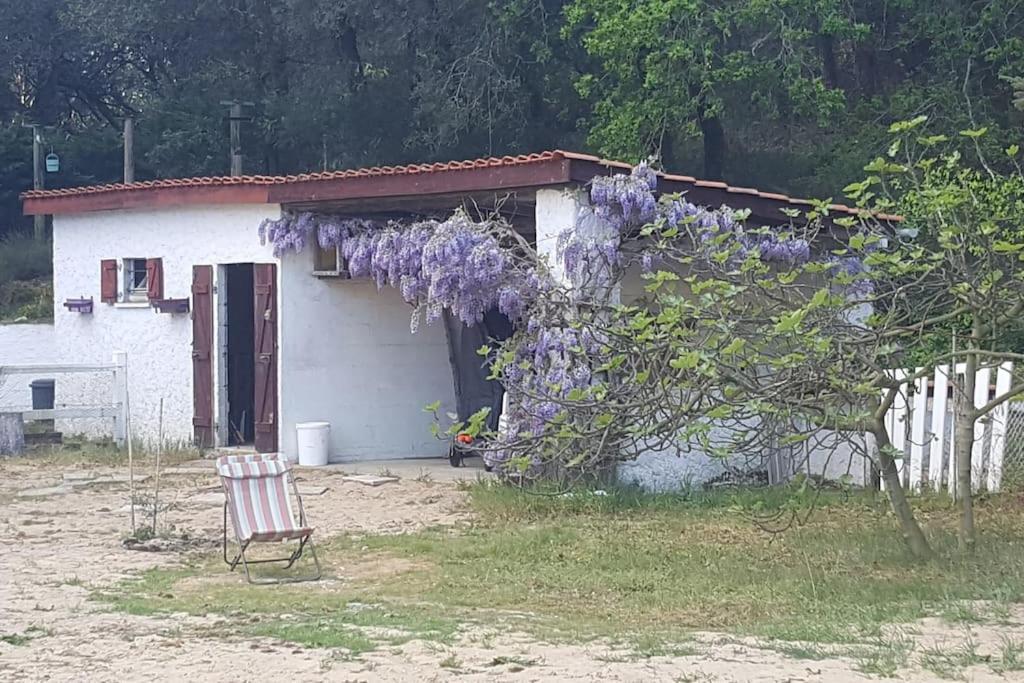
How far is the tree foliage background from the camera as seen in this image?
21781 millimetres

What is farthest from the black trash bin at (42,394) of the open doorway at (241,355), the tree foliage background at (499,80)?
the tree foliage background at (499,80)

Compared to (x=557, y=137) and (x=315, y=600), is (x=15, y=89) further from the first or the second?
(x=315, y=600)

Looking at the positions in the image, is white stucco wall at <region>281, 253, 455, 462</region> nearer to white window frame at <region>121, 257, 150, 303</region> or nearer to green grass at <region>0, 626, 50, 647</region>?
white window frame at <region>121, 257, 150, 303</region>

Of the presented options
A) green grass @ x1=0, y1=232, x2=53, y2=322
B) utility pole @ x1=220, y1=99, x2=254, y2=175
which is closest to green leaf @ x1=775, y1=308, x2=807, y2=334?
utility pole @ x1=220, y1=99, x2=254, y2=175

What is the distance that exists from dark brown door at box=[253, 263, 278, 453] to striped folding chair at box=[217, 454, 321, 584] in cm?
543

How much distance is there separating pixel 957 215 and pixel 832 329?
1.59 m

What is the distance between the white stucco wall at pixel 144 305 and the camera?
15.5 meters

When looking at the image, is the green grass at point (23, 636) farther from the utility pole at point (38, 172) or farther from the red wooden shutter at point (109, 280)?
the utility pole at point (38, 172)

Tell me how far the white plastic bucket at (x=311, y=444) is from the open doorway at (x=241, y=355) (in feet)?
5.31

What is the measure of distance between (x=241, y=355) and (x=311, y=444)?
220 centimetres

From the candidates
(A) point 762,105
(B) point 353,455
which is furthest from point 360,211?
(A) point 762,105

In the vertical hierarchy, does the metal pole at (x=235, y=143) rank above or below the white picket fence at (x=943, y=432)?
above

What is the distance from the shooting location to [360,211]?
14891 mm

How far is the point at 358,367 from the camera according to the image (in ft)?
50.9
